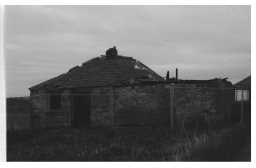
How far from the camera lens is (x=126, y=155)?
8.16 metres

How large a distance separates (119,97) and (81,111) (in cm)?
201

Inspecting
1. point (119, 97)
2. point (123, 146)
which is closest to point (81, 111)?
point (119, 97)

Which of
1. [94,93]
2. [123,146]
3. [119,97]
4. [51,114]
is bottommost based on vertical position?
[123,146]

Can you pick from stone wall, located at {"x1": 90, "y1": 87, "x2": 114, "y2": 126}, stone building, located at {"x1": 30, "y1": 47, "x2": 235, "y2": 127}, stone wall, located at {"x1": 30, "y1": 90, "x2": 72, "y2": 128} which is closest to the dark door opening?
stone building, located at {"x1": 30, "y1": 47, "x2": 235, "y2": 127}

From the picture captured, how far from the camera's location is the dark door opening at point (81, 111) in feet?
48.8

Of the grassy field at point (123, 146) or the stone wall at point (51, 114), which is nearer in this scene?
the grassy field at point (123, 146)

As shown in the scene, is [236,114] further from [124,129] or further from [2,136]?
[2,136]

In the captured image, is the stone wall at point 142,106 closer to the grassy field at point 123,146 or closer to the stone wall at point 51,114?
the grassy field at point 123,146

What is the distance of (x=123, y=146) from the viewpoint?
904 centimetres

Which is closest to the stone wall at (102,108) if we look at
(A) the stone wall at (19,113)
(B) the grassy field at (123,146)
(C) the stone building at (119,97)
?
(C) the stone building at (119,97)

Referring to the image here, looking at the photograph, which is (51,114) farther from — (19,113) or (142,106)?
(142,106)

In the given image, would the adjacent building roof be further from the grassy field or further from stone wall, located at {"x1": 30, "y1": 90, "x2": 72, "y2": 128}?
the grassy field

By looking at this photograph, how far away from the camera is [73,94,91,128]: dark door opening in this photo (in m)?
14.9
